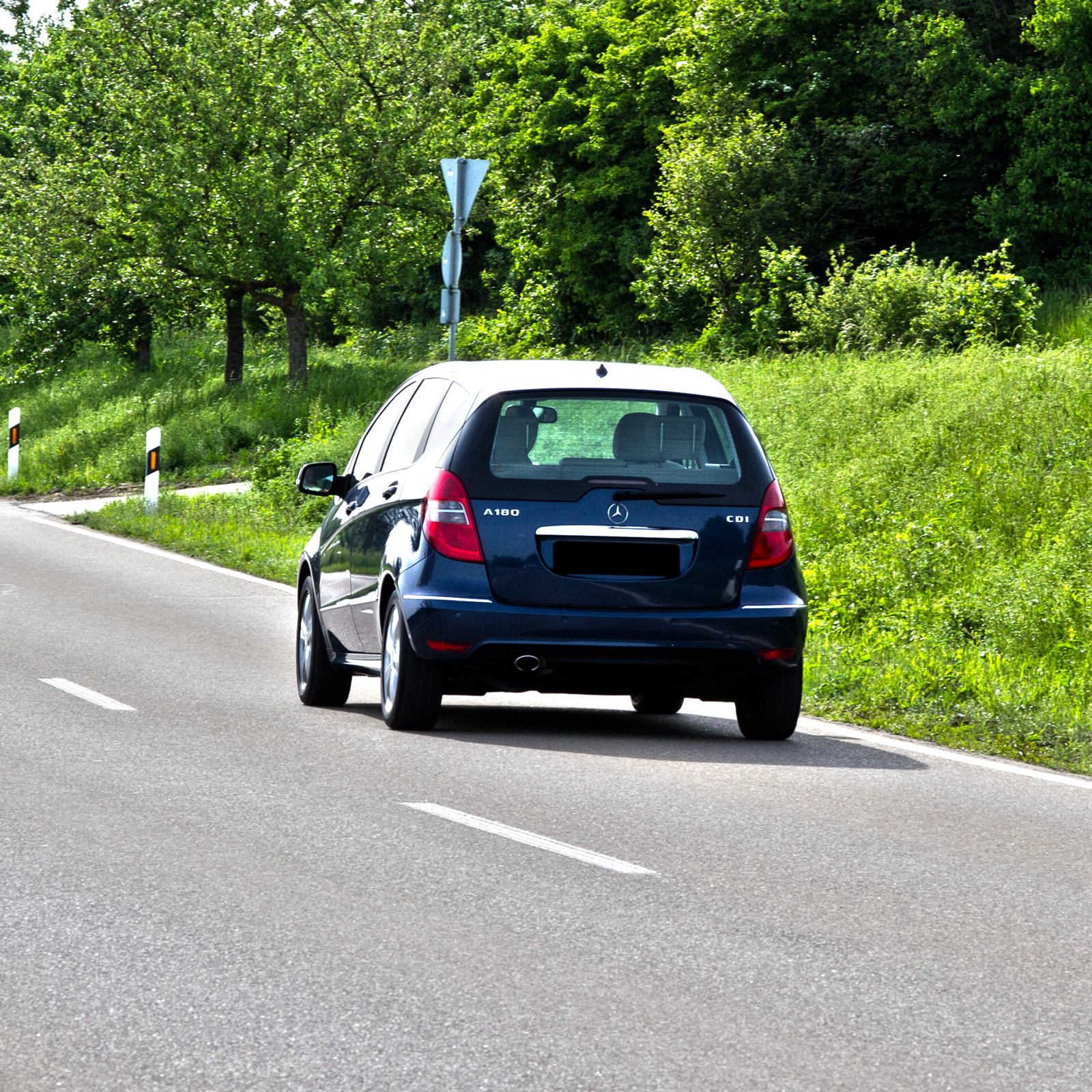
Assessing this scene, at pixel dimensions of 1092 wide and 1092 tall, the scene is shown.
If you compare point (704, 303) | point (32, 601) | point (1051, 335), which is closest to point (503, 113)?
point (704, 303)

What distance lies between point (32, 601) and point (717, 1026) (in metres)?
11.9

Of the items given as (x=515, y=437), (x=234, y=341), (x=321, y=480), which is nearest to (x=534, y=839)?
(x=515, y=437)

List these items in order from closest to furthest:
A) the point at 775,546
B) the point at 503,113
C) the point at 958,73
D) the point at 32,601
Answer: the point at 775,546, the point at 32,601, the point at 958,73, the point at 503,113

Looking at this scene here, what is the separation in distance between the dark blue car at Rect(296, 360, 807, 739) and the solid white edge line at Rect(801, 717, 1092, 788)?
698mm

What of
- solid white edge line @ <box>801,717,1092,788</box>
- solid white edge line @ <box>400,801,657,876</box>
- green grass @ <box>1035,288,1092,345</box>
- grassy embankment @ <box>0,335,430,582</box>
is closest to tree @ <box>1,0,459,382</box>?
grassy embankment @ <box>0,335,430,582</box>

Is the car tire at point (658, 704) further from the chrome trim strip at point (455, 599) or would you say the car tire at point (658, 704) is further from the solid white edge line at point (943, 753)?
the chrome trim strip at point (455, 599)

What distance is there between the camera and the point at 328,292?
33.1 metres

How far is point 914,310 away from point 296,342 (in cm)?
1469

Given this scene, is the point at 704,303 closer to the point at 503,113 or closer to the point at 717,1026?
the point at 503,113

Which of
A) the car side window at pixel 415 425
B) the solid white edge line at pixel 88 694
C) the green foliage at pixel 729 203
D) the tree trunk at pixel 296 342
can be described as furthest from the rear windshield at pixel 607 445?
the tree trunk at pixel 296 342

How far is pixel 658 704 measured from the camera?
1099 centimetres

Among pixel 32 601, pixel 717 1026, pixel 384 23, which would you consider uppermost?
pixel 384 23

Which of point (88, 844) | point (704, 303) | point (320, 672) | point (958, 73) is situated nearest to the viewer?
point (88, 844)

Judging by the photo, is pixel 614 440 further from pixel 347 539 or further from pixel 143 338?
pixel 143 338
